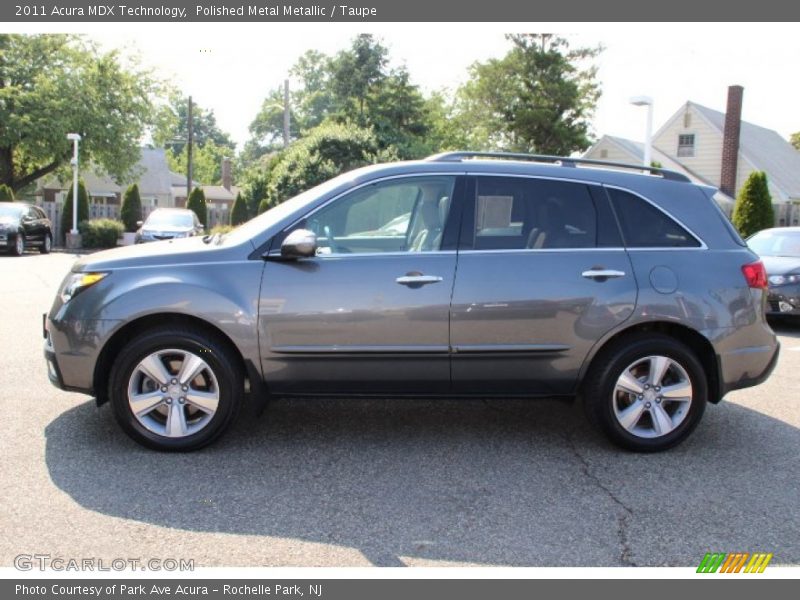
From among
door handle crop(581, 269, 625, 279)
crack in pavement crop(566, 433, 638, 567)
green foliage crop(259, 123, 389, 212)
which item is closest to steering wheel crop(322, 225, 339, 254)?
door handle crop(581, 269, 625, 279)

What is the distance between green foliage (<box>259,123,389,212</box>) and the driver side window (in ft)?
69.8

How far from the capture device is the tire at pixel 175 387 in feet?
14.7

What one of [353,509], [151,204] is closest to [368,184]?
[353,509]

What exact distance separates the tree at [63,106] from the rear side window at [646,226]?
3412 cm

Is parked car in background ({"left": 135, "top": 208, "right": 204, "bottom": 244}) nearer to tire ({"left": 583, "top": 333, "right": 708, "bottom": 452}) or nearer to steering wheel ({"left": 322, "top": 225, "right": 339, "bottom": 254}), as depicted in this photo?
steering wheel ({"left": 322, "top": 225, "right": 339, "bottom": 254})

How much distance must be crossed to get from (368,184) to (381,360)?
3.70 ft

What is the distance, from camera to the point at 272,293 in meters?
4.50

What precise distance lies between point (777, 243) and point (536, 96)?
2790 cm

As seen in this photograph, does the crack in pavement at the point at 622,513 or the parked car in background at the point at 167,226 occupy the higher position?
the parked car in background at the point at 167,226

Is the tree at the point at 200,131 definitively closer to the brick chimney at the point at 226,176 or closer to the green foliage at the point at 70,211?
the brick chimney at the point at 226,176

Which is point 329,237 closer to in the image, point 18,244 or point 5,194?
point 18,244

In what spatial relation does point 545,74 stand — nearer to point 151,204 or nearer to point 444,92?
point 444,92

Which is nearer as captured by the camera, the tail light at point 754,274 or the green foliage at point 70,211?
the tail light at point 754,274

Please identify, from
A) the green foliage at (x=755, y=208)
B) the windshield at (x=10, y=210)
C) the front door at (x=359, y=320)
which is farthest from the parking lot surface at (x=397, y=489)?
the green foliage at (x=755, y=208)
